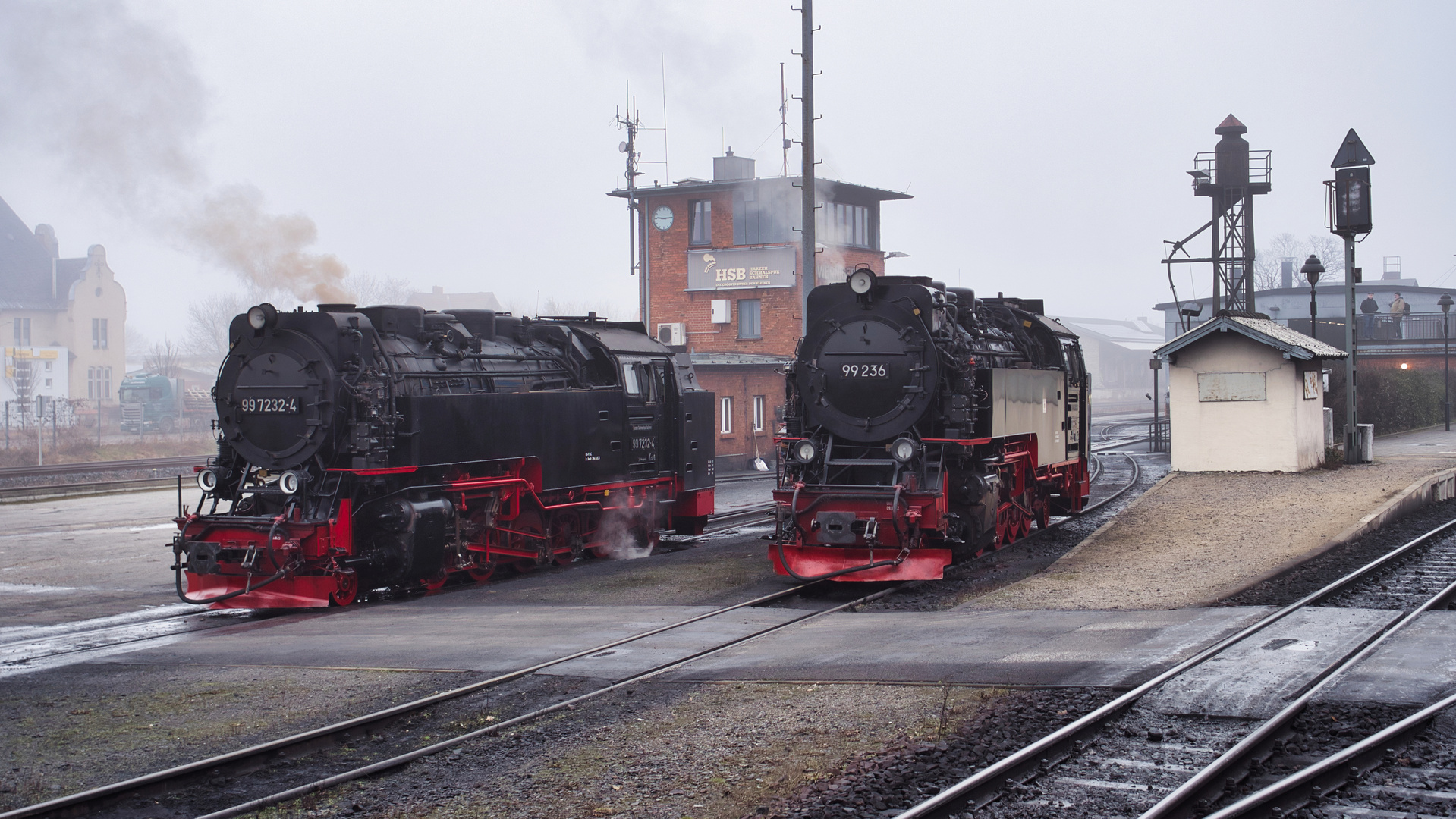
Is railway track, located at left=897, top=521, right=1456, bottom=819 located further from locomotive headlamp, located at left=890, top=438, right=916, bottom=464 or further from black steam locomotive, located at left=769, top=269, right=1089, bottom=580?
locomotive headlamp, located at left=890, top=438, right=916, bottom=464

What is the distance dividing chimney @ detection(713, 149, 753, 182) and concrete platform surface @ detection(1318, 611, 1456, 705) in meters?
31.4

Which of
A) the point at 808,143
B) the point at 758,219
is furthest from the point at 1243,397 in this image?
the point at 758,219

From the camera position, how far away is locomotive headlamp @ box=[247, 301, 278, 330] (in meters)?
11.9

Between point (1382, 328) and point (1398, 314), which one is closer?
point (1398, 314)

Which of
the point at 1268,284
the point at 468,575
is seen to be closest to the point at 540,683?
the point at 468,575

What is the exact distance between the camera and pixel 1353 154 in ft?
79.7


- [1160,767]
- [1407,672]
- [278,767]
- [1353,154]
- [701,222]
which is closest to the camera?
[1160,767]

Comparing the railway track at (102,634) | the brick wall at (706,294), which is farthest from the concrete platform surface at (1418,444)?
the railway track at (102,634)

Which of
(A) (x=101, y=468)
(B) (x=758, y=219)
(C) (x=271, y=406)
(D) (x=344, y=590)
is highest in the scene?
(B) (x=758, y=219)

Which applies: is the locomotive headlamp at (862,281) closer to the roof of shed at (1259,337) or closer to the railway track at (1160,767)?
the railway track at (1160,767)

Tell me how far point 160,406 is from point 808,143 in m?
43.3

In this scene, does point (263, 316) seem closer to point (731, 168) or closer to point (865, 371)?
point (865, 371)

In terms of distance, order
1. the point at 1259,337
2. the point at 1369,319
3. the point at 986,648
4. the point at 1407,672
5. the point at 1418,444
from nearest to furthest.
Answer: the point at 1407,672 → the point at 986,648 → the point at 1259,337 → the point at 1418,444 → the point at 1369,319

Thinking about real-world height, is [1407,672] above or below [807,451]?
below
